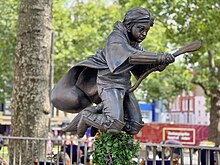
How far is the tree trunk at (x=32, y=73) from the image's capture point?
27.5ft

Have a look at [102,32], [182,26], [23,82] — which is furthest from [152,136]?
[23,82]

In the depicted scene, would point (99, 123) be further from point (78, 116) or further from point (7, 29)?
point (7, 29)

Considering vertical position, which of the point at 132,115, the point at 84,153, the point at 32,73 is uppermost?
the point at 32,73

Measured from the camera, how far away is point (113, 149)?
4070 mm

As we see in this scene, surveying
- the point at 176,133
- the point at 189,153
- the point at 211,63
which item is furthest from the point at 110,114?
the point at 176,133

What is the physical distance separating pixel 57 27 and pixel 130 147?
2050 cm

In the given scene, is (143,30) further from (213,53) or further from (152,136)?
(152,136)

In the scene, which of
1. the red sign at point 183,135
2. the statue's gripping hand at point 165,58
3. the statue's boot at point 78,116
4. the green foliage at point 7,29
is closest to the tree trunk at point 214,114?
the red sign at point 183,135

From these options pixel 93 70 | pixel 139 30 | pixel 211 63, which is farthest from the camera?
pixel 211 63

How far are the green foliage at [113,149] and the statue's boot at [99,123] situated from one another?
0.32ft

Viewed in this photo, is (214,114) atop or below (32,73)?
below

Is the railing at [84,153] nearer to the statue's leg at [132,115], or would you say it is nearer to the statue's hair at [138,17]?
the statue's leg at [132,115]

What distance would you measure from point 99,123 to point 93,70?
61cm

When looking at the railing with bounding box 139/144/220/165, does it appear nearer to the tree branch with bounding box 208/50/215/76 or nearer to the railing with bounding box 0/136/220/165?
the railing with bounding box 0/136/220/165
